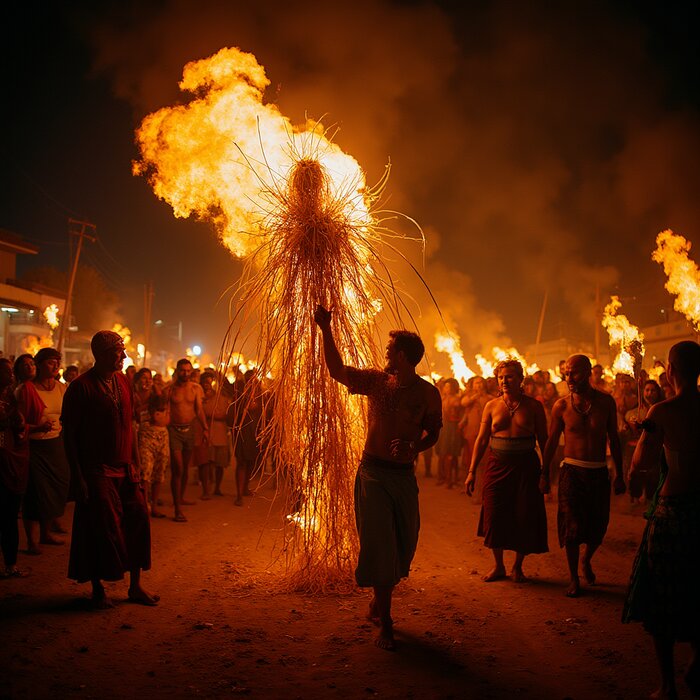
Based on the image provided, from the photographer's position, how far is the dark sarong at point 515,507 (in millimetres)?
6016

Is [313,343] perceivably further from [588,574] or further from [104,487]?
[588,574]

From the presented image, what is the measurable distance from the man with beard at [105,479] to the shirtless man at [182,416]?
12.5 feet

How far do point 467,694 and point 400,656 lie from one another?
65cm

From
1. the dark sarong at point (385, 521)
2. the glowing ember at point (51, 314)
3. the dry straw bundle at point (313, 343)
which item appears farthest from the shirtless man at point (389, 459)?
the glowing ember at point (51, 314)

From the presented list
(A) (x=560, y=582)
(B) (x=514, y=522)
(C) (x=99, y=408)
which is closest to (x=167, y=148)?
(C) (x=99, y=408)

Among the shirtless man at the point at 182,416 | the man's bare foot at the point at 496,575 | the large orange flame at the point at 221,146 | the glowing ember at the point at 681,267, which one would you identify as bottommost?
the man's bare foot at the point at 496,575

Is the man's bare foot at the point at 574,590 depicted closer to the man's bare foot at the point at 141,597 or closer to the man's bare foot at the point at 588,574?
the man's bare foot at the point at 588,574

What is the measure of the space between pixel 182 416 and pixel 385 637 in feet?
18.9

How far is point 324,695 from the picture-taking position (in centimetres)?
359

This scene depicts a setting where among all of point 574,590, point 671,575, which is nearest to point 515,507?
point 574,590

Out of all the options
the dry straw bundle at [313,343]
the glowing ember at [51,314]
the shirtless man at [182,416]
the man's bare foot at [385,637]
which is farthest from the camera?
the glowing ember at [51,314]

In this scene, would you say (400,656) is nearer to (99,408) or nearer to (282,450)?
(282,450)

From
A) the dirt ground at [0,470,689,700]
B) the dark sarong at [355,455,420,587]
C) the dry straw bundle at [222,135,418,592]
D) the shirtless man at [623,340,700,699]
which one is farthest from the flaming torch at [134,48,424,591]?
the shirtless man at [623,340,700,699]

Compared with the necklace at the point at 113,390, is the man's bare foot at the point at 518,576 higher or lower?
lower
